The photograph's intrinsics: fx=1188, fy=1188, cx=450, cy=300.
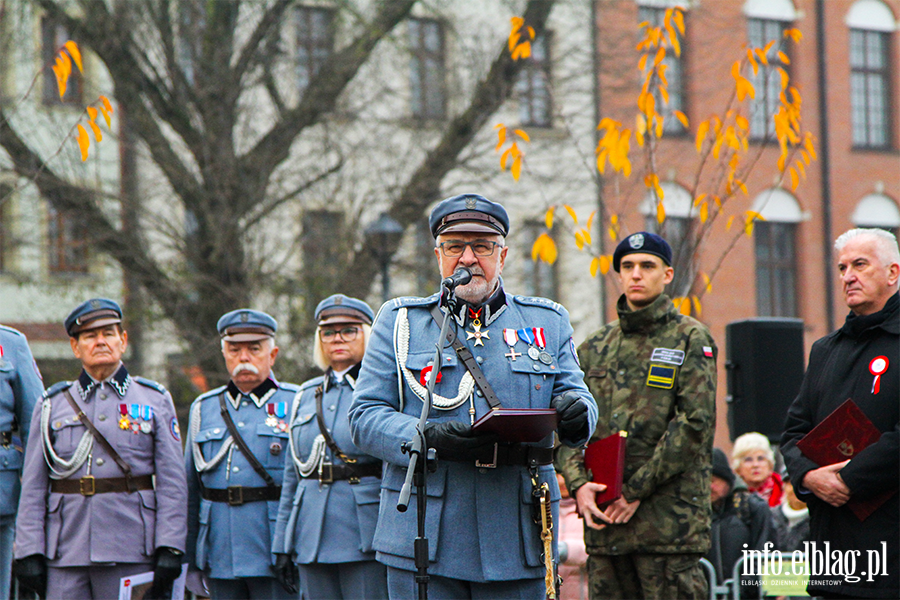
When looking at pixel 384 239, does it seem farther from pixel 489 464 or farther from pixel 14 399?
pixel 489 464

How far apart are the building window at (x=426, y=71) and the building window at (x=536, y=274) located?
246cm

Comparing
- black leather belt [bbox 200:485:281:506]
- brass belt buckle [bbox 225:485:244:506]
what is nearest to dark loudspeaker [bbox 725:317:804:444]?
black leather belt [bbox 200:485:281:506]

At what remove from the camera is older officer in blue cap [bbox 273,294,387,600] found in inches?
255

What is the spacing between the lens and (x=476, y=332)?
4.61 metres

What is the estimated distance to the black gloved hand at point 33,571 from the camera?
6.31 meters

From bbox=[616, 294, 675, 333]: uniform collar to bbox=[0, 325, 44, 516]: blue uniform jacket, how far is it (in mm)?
3436

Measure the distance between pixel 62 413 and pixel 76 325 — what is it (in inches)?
20.0

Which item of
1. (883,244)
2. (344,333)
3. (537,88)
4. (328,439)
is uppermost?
(537,88)

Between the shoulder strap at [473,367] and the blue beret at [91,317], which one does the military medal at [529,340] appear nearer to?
the shoulder strap at [473,367]

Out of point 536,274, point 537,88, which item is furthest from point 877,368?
point 536,274

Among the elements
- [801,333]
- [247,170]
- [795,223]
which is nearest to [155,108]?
[247,170]

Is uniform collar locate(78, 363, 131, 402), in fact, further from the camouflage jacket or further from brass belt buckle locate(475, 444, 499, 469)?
brass belt buckle locate(475, 444, 499, 469)

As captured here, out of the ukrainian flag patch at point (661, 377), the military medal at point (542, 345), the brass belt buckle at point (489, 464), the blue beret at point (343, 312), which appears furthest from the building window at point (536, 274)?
the brass belt buckle at point (489, 464)

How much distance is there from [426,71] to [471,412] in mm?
14663
